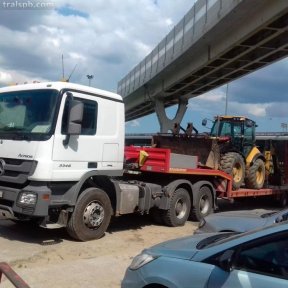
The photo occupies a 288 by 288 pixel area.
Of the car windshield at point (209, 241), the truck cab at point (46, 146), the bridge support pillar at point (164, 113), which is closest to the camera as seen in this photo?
the car windshield at point (209, 241)

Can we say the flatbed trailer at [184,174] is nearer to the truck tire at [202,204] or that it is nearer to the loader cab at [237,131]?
the truck tire at [202,204]

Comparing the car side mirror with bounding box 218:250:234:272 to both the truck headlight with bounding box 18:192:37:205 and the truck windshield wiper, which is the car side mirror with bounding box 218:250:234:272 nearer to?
the truck headlight with bounding box 18:192:37:205

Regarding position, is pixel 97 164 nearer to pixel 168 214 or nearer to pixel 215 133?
pixel 168 214

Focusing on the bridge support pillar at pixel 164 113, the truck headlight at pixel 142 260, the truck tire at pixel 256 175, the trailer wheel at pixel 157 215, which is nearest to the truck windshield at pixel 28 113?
the trailer wheel at pixel 157 215

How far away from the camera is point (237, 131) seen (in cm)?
1695

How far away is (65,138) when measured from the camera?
9.04 meters

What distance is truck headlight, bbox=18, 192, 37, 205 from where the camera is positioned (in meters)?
8.62

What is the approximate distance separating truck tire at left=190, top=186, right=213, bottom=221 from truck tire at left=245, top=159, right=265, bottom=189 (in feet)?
10.2

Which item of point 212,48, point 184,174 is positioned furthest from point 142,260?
point 212,48

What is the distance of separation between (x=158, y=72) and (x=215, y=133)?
2564 cm

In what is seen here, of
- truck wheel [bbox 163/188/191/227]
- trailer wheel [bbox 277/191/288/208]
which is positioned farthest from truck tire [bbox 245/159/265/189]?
truck wheel [bbox 163/188/191/227]

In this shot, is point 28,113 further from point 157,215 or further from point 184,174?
point 184,174

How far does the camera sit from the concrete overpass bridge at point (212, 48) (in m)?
25.2

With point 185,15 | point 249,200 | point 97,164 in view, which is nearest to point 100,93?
point 97,164
